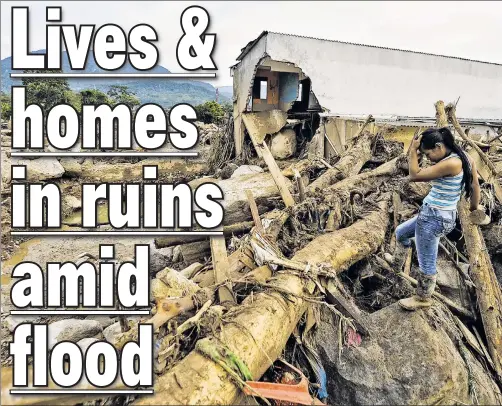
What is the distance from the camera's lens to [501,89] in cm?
1616

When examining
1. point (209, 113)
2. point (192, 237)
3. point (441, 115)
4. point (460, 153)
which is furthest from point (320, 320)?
point (209, 113)

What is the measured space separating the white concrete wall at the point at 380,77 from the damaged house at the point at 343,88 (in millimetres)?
29

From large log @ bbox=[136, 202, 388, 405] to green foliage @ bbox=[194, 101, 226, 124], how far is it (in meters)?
19.4

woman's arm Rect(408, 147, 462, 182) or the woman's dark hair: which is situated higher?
the woman's dark hair

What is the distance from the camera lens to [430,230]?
3.10m

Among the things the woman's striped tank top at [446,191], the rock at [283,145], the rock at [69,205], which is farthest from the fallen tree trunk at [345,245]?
the rock at [69,205]

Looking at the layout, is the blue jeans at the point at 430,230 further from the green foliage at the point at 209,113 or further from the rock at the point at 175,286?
the green foliage at the point at 209,113

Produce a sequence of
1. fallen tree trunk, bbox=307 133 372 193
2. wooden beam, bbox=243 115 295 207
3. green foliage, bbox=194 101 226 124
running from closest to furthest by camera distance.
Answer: wooden beam, bbox=243 115 295 207, fallen tree trunk, bbox=307 133 372 193, green foliage, bbox=194 101 226 124

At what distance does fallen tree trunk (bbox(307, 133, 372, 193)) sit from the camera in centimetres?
607

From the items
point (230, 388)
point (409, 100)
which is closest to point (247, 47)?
point (409, 100)

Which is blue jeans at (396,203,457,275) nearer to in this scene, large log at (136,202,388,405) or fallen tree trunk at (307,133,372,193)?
large log at (136,202,388,405)

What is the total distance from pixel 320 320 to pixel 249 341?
100cm

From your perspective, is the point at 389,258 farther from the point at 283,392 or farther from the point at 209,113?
the point at 209,113

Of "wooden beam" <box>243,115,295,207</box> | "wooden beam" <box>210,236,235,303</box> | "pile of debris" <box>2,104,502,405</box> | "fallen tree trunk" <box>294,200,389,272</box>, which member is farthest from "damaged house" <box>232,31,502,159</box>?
"wooden beam" <box>210,236,235,303</box>
